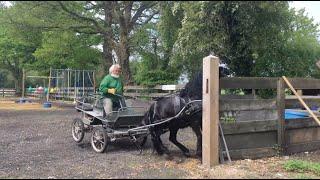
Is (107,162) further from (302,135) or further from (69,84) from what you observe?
(69,84)

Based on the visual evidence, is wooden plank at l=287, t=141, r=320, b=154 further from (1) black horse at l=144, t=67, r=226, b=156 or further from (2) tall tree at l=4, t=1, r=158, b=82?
(2) tall tree at l=4, t=1, r=158, b=82

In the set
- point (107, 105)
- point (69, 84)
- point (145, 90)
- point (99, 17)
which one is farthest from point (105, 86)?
point (69, 84)

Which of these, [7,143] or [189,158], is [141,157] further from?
[7,143]

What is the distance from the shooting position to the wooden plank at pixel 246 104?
7.79m

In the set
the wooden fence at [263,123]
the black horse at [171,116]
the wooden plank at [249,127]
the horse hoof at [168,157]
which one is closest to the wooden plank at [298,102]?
the wooden fence at [263,123]

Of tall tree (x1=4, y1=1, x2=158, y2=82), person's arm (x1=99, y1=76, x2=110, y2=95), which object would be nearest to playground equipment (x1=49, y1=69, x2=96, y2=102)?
person's arm (x1=99, y1=76, x2=110, y2=95)

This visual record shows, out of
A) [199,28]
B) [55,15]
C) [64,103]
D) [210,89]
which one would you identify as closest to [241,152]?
[210,89]

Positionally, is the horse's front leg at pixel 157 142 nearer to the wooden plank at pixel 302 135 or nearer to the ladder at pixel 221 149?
the ladder at pixel 221 149

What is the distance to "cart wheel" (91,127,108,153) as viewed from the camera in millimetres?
9133

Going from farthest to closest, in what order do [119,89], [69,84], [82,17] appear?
1. [69,84]
2. [119,89]
3. [82,17]

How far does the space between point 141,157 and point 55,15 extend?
3.06 metres

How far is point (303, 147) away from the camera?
8.96m

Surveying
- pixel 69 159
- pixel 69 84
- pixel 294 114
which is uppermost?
pixel 69 84

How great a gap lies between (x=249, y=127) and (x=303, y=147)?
5.04ft
